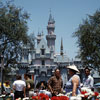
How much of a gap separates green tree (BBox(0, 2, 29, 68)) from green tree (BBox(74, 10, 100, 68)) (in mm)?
6671

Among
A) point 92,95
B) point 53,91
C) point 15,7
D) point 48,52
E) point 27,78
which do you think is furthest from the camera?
point 48,52

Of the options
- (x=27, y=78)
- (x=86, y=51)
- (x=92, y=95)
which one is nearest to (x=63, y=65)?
(x=86, y=51)

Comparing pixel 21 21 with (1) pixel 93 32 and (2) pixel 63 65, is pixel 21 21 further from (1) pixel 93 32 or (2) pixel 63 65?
(2) pixel 63 65

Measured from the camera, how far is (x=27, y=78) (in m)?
12.6

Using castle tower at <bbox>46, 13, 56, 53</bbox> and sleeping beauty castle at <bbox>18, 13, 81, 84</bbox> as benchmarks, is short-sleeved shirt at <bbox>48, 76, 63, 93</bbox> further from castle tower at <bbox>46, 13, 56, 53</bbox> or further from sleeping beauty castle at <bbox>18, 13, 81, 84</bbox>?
castle tower at <bbox>46, 13, 56, 53</bbox>

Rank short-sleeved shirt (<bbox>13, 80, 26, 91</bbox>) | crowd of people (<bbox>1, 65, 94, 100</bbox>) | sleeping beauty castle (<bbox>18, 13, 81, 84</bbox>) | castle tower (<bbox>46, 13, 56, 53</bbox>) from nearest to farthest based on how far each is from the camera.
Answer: crowd of people (<bbox>1, 65, 94, 100</bbox>) → short-sleeved shirt (<bbox>13, 80, 26, 91</bbox>) → sleeping beauty castle (<bbox>18, 13, 81, 84</bbox>) → castle tower (<bbox>46, 13, 56, 53</bbox>)

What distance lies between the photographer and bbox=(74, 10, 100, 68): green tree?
34094mm

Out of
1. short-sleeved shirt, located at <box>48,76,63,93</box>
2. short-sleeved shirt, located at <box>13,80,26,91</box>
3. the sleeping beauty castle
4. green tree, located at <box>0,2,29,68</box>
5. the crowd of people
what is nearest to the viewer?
the crowd of people

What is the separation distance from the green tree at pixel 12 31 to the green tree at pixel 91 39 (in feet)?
21.9

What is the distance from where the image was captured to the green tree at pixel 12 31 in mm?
32344

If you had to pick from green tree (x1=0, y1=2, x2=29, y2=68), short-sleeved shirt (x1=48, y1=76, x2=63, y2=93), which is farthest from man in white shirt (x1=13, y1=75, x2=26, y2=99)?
green tree (x1=0, y1=2, x2=29, y2=68)

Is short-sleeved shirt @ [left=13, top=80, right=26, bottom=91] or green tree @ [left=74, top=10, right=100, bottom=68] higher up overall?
green tree @ [left=74, top=10, right=100, bottom=68]

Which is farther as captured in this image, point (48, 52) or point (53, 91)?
point (48, 52)

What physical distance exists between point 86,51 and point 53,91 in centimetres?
2449
